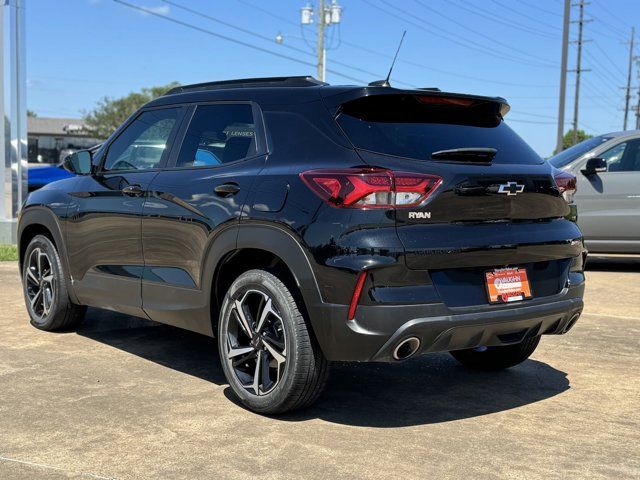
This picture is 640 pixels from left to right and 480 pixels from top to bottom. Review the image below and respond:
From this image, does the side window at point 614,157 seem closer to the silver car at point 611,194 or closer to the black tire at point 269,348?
the silver car at point 611,194

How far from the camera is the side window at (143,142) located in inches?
200

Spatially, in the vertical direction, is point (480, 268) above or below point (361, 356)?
above

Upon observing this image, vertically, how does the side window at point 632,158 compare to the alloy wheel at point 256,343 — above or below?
above

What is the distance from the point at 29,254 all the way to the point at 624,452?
4.72 meters

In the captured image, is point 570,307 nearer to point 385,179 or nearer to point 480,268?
point 480,268

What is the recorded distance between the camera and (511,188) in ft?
13.2

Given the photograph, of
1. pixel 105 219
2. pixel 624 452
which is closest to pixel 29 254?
pixel 105 219

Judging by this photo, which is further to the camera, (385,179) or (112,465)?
(385,179)

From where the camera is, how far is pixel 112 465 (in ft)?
11.3

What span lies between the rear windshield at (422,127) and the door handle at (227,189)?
2.28ft

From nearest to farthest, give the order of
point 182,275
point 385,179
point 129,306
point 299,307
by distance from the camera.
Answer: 1. point 385,179
2. point 299,307
3. point 182,275
4. point 129,306

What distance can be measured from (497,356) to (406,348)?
163 cm

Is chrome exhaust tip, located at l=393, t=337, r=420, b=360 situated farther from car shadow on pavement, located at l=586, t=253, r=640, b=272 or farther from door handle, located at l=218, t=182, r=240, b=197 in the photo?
car shadow on pavement, located at l=586, t=253, r=640, b=272

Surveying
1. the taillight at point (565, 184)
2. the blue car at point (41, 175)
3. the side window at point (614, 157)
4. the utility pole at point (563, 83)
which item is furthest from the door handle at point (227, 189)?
the utility pole at point (563, 83)
